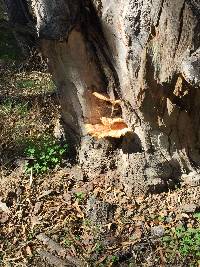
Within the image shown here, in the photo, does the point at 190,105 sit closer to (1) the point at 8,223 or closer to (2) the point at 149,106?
(2) the point at 149,106

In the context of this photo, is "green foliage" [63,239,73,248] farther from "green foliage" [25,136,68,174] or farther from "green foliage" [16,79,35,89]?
"green foliage" [16,79,35,89]

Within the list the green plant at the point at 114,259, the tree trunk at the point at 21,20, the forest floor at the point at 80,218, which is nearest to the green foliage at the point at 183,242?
the forest floor at the point at 80,218

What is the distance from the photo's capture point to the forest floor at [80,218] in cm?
398

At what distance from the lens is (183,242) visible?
13.1 feet

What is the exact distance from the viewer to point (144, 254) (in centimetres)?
395

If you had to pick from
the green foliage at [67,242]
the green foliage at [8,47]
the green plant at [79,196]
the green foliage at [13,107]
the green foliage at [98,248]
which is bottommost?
the green foliage at [98,248]

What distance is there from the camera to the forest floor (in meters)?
3.98

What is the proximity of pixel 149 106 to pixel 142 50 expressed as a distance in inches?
24.4

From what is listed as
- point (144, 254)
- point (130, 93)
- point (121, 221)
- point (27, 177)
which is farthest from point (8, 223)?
point (130, 93)

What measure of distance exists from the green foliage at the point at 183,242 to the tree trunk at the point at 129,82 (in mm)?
570

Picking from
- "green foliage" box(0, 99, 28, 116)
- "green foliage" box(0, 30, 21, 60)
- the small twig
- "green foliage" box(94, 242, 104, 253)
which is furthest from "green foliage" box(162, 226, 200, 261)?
"green foliage" box(0, 30, 21, 60)

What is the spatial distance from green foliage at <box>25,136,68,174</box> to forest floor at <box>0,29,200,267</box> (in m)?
0.01

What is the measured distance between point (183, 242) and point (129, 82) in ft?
5.49

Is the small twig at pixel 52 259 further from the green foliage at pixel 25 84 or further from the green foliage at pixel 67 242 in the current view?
the green foliage at pixel 25 84
